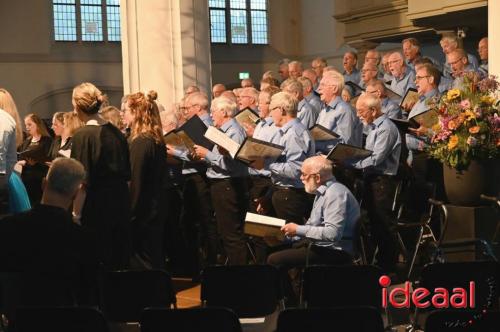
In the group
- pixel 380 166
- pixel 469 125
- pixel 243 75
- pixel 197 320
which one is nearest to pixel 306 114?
pixel 380 166

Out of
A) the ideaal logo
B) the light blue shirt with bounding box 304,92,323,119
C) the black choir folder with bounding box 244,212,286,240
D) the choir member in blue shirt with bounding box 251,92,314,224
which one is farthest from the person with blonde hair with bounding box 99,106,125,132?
the ideaal logo

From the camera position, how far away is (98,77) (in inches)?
930

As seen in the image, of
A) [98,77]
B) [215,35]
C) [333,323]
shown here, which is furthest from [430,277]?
[215,35]

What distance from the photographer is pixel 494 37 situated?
834 cm

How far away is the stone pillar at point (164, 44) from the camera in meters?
10.8

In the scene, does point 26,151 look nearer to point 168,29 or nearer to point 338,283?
point 168,29

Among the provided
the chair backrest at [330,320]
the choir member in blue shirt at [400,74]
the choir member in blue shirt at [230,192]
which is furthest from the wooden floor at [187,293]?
the choir member in blue shirt at [400,74]

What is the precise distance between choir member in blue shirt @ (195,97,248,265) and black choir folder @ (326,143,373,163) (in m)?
0.95

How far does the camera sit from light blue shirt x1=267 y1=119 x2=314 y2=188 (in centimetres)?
781

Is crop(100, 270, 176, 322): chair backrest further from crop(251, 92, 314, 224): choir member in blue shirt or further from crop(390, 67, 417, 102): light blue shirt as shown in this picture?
crop(390, 67, 417, 102): light blue shirt

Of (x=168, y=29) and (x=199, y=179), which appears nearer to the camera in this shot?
(x=199, y=179)

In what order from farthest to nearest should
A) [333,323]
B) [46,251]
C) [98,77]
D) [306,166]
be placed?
[98,77]
[306,166]
[46,251]
[333,323]

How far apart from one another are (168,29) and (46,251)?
6137mm

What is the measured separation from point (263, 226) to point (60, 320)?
9.10ft
